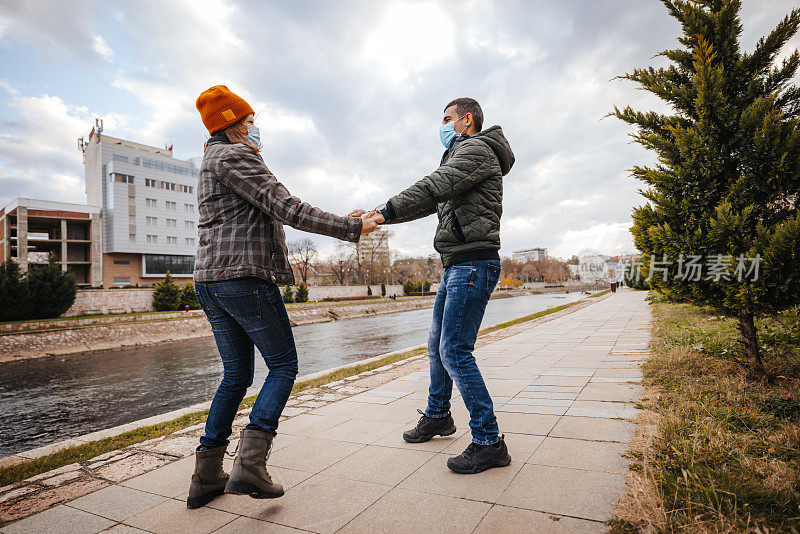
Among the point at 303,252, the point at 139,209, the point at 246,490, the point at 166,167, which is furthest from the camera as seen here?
the point at 303,252

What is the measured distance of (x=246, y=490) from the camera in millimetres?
2092

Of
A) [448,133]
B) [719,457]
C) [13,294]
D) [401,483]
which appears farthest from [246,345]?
[13,294]

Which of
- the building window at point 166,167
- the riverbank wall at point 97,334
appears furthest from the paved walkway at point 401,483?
the building window at point 166,167

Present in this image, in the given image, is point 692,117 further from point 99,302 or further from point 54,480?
point 99,302

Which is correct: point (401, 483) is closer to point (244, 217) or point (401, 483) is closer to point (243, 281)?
point (243, 281)

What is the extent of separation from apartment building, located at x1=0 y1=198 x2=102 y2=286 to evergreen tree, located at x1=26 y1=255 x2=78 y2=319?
26.2 m

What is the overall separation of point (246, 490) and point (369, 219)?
149 cm

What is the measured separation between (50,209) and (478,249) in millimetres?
59060

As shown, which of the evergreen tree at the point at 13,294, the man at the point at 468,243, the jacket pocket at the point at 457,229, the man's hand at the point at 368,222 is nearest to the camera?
the man's hand at the point at 368,222

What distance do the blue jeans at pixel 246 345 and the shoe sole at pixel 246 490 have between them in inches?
10.2

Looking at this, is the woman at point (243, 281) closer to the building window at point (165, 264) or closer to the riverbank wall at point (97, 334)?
the riverbank wall at point (97, 334)

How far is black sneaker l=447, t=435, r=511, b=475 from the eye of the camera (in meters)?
2.42

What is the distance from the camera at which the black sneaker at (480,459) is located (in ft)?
7.94

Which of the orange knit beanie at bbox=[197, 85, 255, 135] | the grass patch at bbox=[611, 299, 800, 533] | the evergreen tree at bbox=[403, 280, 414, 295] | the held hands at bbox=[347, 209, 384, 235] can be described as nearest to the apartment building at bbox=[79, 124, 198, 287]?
the evergreen tree at bbox=[403, 280, 414, 295]
